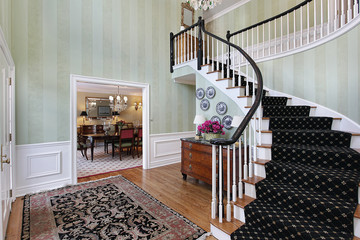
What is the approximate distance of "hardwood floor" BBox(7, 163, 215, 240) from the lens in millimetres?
2262

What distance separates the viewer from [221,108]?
11.7 ft

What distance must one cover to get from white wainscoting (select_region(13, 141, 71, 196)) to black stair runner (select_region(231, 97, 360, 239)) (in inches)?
129

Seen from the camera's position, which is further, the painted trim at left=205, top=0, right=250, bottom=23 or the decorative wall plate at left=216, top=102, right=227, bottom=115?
the painted trim at left=205, top=0, right=250, bottom=23

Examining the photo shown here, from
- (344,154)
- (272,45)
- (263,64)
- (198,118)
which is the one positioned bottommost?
(344,154)

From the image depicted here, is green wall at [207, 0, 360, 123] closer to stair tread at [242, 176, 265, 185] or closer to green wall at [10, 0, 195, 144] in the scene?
stair tread at [242, 176, 265, 185]

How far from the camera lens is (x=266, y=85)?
392cm

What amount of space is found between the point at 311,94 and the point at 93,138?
5514mm

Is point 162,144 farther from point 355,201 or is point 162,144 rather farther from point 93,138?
point 355,201

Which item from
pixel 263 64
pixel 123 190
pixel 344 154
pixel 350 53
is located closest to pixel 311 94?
pixel 350 53

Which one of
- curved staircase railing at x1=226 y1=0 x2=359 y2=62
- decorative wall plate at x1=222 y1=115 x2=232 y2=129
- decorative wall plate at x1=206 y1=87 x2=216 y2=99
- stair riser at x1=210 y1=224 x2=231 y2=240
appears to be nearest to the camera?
stair riser at x1=210 y1=224 x2=231 y2=240

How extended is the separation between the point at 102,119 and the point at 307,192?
29.9 feet

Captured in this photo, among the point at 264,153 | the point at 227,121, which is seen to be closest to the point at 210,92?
the point at 227,121

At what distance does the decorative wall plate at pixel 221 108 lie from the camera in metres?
3.50

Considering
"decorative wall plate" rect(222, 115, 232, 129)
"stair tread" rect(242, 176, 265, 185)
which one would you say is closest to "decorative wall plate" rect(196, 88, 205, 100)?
"decorative wall plate" rect(222, 115, 232, 129)
